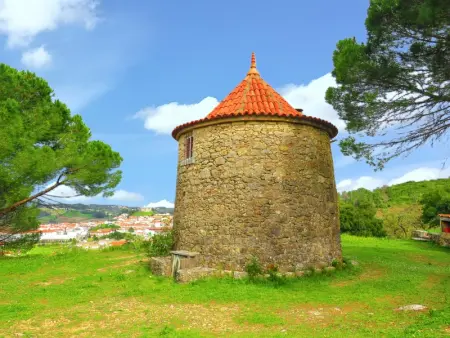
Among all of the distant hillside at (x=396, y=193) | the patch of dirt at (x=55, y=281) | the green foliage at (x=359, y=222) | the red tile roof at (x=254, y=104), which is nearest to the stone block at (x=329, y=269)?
the red tile roof at (x=254, y=104)

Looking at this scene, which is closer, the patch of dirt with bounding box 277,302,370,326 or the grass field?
the grass field

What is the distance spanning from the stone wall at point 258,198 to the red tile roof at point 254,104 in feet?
0.91

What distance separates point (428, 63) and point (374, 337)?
8240mm

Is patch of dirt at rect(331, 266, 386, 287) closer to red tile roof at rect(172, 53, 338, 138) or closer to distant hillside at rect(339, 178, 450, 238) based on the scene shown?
red tile roof at rect(172, 53, 338, 138)

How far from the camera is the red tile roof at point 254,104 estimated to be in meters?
9.95

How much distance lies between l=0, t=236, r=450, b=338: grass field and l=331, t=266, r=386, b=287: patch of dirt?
3 centimetres

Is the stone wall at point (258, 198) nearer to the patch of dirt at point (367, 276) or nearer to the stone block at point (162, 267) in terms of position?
the stone block at point (162, 267)

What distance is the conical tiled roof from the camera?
32.8 ft

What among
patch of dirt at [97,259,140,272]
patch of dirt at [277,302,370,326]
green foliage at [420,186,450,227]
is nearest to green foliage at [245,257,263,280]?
patch of dirt at [277,302,370,326]

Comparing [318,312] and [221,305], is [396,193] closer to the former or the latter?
[318,312]

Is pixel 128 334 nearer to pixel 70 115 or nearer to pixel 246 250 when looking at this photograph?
pixel 246 250

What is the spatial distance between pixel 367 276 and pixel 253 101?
19.3 feet

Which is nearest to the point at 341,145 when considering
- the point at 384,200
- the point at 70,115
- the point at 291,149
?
the point at 291,149

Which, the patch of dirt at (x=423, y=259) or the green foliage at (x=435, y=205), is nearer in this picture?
the patch of dirt at (x=423, y=259)
